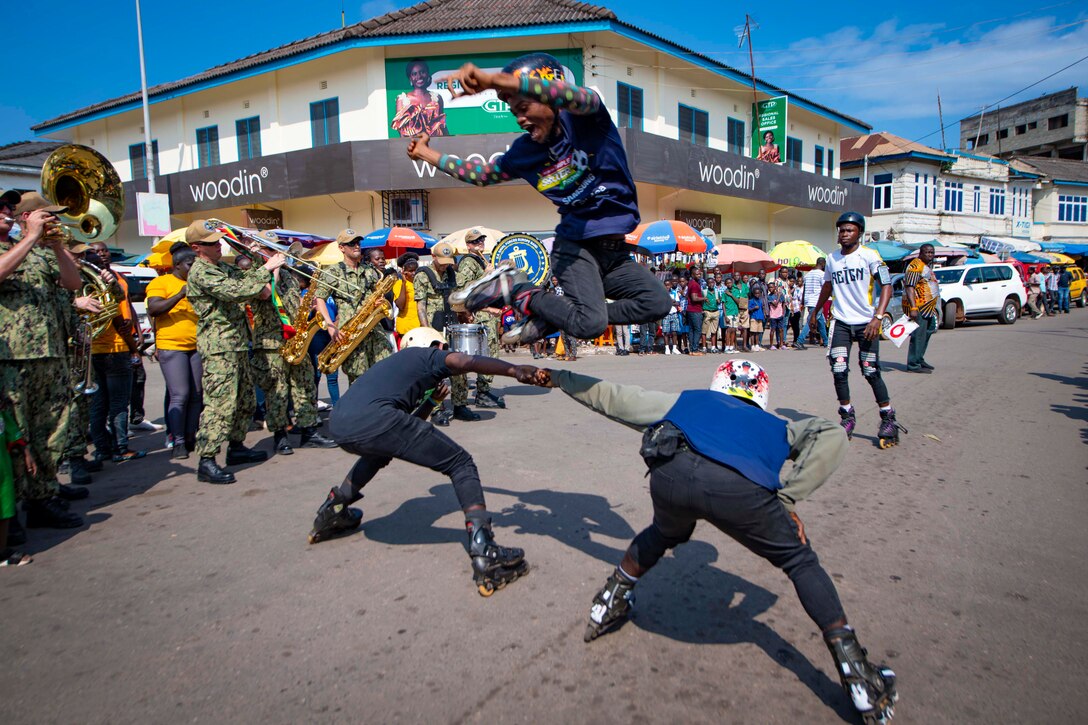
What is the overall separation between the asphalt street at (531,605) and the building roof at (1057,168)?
4999cm

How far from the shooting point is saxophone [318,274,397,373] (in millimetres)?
6820

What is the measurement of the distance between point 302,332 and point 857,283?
5.73m

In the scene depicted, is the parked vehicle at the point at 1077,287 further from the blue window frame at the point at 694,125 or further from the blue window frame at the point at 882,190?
the blue window frame at the point at 694,125

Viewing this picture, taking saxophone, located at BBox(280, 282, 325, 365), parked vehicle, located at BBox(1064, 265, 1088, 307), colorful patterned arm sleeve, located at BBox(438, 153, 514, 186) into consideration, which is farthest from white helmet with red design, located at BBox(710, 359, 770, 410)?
parked vehicle, located at BBox(1064, 265, 1088, 307)

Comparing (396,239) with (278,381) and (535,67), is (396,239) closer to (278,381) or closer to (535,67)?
(278,381)

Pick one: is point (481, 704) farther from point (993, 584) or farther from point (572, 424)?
point (572, 424)

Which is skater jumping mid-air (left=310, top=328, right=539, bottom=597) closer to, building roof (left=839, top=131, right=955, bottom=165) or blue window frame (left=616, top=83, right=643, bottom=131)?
blue window frame (left=616, top=83, right=643, bottom=131)

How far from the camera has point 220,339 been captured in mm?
5754

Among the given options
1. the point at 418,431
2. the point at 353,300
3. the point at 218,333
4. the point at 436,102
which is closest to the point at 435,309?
the point at 353,300

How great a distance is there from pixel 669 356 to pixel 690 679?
12490 mm

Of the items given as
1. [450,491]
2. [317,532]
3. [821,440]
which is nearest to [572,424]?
[450,491]

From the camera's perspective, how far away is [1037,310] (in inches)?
969

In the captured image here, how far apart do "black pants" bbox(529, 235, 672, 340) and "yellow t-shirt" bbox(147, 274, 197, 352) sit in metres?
4.31

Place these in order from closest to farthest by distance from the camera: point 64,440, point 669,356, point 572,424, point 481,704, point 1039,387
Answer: point 481,704 → point 64,440 → point 572,424 → point 1039,387 → point 669,356
